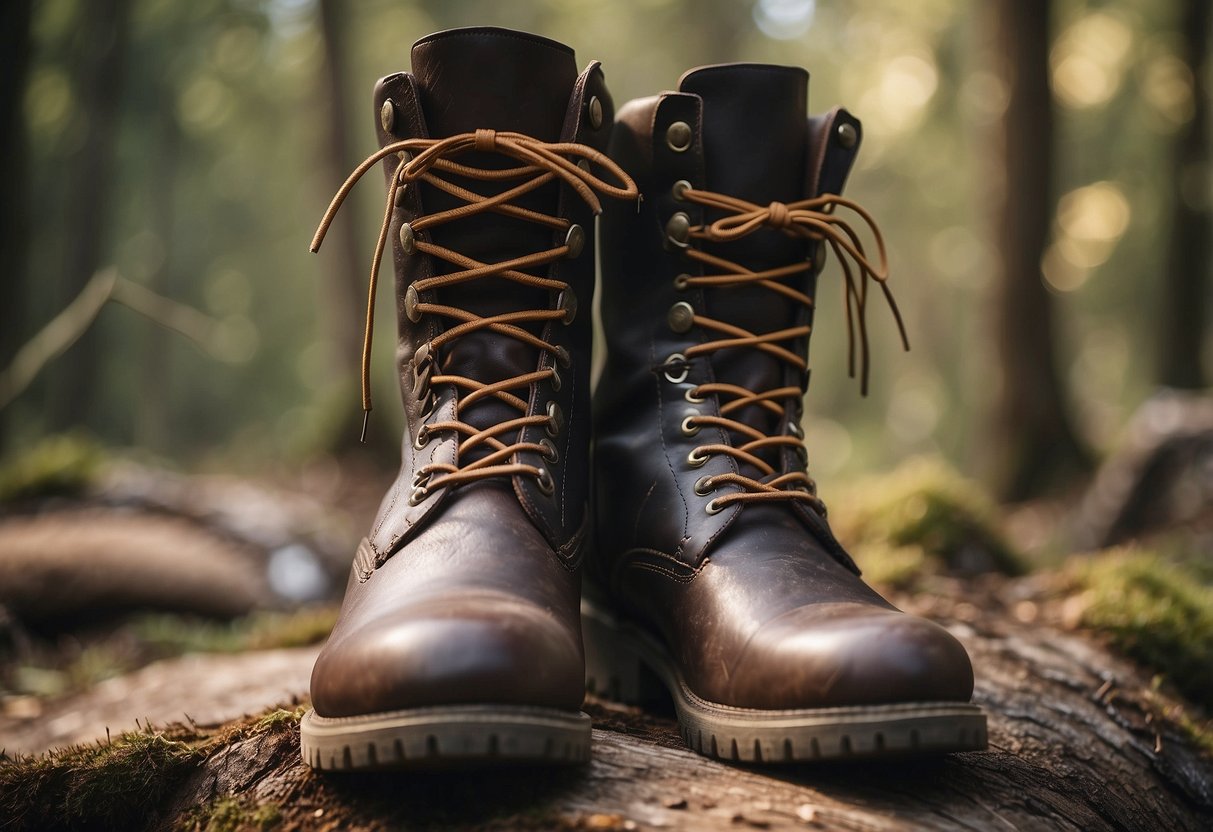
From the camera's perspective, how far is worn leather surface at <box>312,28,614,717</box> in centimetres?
136

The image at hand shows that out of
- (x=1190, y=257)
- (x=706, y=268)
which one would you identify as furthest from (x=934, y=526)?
(x=1190, y=257)

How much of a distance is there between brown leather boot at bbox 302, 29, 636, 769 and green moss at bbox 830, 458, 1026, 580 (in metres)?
1.77

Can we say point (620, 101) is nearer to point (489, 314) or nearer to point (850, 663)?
point (489, 314)

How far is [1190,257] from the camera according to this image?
8492mm

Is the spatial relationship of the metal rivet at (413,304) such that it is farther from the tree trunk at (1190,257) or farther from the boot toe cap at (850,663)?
the tree trunk at (1190,257)

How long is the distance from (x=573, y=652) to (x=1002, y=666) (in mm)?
1255

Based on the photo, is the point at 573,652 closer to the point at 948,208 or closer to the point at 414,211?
the point at 414,211

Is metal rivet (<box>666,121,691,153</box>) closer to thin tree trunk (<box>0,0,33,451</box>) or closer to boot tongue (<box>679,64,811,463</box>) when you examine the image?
boot tongue (<box>679,64,811,463</box>)

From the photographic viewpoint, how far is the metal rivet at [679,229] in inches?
74.8

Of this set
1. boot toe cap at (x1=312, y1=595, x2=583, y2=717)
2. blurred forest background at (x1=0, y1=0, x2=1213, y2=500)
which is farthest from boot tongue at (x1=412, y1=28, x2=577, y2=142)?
blurred forest background at (x1=0, y1=0, x2=1213, y2=500)

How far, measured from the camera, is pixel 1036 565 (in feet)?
11.7

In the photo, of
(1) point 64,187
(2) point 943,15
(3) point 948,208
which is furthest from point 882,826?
(1) point 64,187

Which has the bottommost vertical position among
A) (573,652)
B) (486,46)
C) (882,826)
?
(882,826)

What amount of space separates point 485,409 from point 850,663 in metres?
0.78
